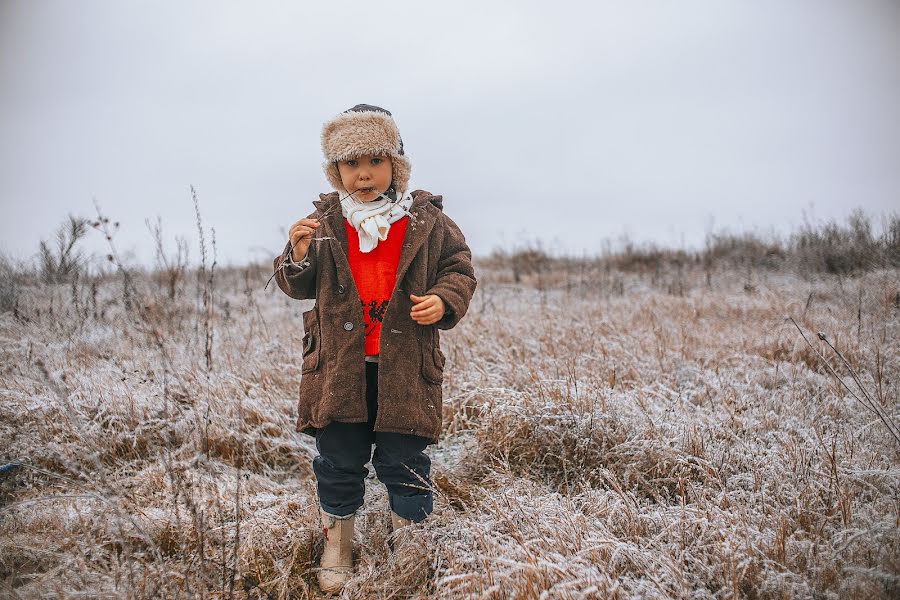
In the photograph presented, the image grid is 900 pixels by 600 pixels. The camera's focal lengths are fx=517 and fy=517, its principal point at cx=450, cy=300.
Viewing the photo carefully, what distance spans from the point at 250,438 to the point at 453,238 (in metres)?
1.67

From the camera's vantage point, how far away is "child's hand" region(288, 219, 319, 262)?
182 cm

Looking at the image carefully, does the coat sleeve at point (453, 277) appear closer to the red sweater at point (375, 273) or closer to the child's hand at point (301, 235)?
the red sweater at point (375, 273)

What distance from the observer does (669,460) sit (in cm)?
235

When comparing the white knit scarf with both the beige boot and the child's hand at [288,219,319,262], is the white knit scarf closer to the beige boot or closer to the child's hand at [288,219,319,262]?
the child's hand at [288,219,319,262]

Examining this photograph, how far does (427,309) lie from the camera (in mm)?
1789

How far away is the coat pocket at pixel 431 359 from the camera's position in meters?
1.95

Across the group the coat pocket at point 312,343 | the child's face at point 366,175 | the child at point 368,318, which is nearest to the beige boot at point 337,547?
the child at point 368,318

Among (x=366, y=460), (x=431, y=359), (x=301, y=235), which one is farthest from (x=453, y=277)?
(x=366, y=460)

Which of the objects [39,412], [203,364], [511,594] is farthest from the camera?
[203,364]

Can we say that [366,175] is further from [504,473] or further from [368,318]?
[504,473]

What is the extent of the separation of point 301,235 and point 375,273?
0.31 meters

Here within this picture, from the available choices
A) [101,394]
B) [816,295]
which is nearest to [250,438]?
[101,394]

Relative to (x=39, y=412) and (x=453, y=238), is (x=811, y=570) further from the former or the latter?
(x=39, y=412)

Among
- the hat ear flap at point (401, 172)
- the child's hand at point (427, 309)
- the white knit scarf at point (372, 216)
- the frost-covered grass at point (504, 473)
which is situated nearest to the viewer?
the frost-covered grass at point (504, 473)
